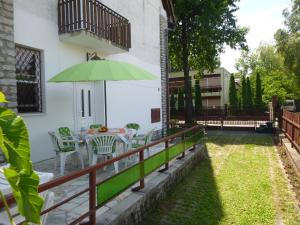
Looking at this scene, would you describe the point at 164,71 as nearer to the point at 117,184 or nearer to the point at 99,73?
the point at 99,73

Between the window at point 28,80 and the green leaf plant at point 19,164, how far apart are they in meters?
6.68

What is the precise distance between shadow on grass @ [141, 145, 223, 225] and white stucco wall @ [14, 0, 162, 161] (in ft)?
11.4

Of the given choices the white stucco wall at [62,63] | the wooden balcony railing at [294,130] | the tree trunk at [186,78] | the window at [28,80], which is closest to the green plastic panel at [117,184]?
the white stucco wall at [62,63]

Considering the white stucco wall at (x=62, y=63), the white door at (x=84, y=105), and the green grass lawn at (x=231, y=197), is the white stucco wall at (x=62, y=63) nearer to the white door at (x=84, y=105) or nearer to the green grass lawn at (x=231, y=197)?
the white door at (x=84, y=105)

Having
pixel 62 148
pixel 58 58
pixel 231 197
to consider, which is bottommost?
pixel 231 197

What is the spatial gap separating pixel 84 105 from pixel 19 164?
344 inches

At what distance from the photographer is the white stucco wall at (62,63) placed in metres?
7.43

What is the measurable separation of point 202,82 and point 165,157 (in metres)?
40.7

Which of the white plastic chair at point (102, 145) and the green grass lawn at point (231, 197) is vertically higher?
the white plastic chair at point (102, 145)

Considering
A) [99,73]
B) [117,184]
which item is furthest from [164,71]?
[117,184]

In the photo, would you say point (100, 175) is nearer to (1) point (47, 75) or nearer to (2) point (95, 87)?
(1) point (47, 75)

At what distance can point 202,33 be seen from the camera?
21156mm

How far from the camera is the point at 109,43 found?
31.0ft

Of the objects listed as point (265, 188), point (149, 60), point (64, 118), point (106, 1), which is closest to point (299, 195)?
point (265, 188)
